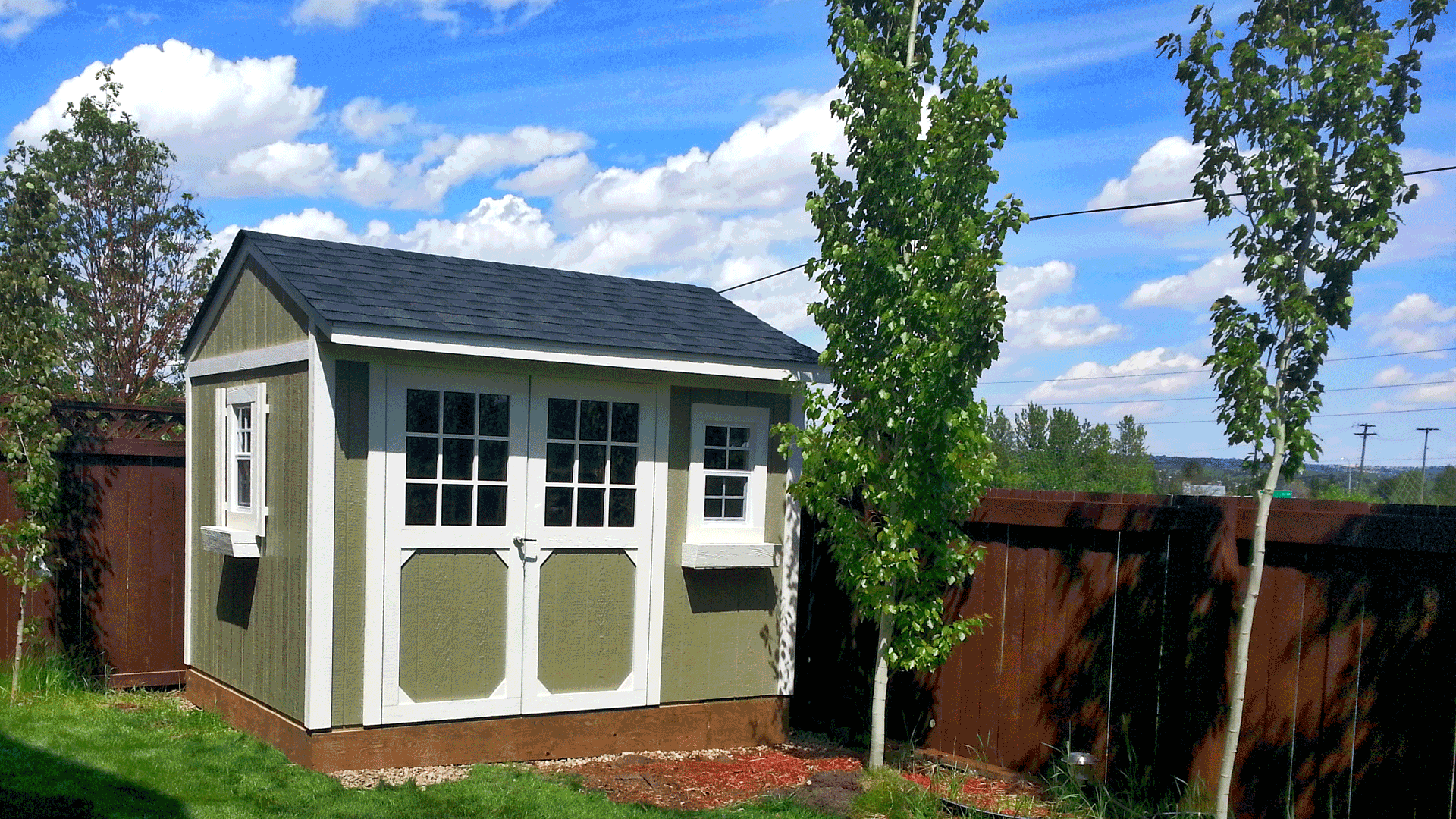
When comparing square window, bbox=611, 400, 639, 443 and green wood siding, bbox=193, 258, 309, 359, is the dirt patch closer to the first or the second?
square window, bbox=611, 400, 639, 443

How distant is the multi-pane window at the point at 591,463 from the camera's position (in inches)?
275

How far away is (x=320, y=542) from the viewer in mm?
6254

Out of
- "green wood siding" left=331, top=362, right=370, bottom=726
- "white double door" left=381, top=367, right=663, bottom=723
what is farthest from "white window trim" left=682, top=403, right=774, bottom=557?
"green wood siding" left=331, top=362, right=370, bottom=726

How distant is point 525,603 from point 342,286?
7.09 feet

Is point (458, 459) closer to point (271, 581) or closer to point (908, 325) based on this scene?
point (271, 581)

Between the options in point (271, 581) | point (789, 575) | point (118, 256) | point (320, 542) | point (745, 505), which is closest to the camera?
point (320, 542)

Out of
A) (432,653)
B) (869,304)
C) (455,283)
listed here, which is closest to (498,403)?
(455,283)

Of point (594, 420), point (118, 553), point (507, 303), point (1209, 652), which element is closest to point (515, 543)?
point (594, 420)

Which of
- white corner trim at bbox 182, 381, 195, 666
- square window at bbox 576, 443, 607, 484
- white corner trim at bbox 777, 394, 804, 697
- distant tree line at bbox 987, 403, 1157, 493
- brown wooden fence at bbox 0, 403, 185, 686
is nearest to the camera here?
square window at bbox 576, 443, 607, 484

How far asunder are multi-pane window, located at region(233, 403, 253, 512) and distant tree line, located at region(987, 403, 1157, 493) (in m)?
40.3

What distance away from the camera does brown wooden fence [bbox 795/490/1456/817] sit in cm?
461

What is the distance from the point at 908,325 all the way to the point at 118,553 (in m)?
6.21

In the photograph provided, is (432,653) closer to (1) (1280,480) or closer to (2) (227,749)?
(2) (227,749)

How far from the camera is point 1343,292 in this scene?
15.6 ft
